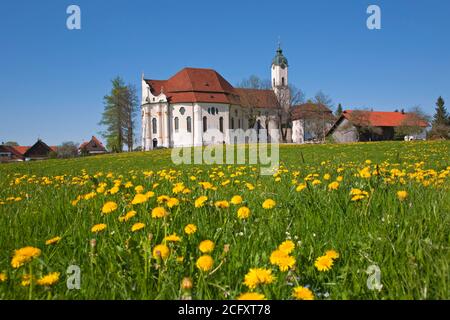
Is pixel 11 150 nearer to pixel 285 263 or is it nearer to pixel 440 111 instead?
pixel 285 263

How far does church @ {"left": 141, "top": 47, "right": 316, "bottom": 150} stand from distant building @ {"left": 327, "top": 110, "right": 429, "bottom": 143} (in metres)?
10.8

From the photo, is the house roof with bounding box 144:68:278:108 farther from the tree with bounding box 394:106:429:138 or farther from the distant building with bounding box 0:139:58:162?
the distant building with bounding box 0:139:58:162

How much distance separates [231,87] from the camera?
216 feet

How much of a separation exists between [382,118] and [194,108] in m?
38.4

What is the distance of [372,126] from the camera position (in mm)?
61938

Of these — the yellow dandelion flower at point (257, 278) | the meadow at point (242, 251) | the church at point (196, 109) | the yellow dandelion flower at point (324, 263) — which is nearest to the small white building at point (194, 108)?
the church at point (196, 109)

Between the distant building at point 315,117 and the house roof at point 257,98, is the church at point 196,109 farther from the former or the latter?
the distant building at point 315,117

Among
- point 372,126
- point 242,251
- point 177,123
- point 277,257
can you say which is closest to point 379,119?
point 372,126

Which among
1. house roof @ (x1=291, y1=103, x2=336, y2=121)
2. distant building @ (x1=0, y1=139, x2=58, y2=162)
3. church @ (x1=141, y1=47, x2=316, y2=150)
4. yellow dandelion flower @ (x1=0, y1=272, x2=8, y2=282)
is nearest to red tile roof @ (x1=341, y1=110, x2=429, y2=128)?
house roof @ (x1=291, y1=103, x2=336, y2=121)

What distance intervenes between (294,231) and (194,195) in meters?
1.38

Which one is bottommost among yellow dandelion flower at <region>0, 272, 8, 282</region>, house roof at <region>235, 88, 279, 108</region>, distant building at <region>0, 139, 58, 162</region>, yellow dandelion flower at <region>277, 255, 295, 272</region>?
yellow dandelion flower at <region>0, 272, 8, 282</region>

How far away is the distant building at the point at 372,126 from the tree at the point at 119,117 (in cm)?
3698

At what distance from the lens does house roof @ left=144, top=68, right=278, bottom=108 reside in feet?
196
